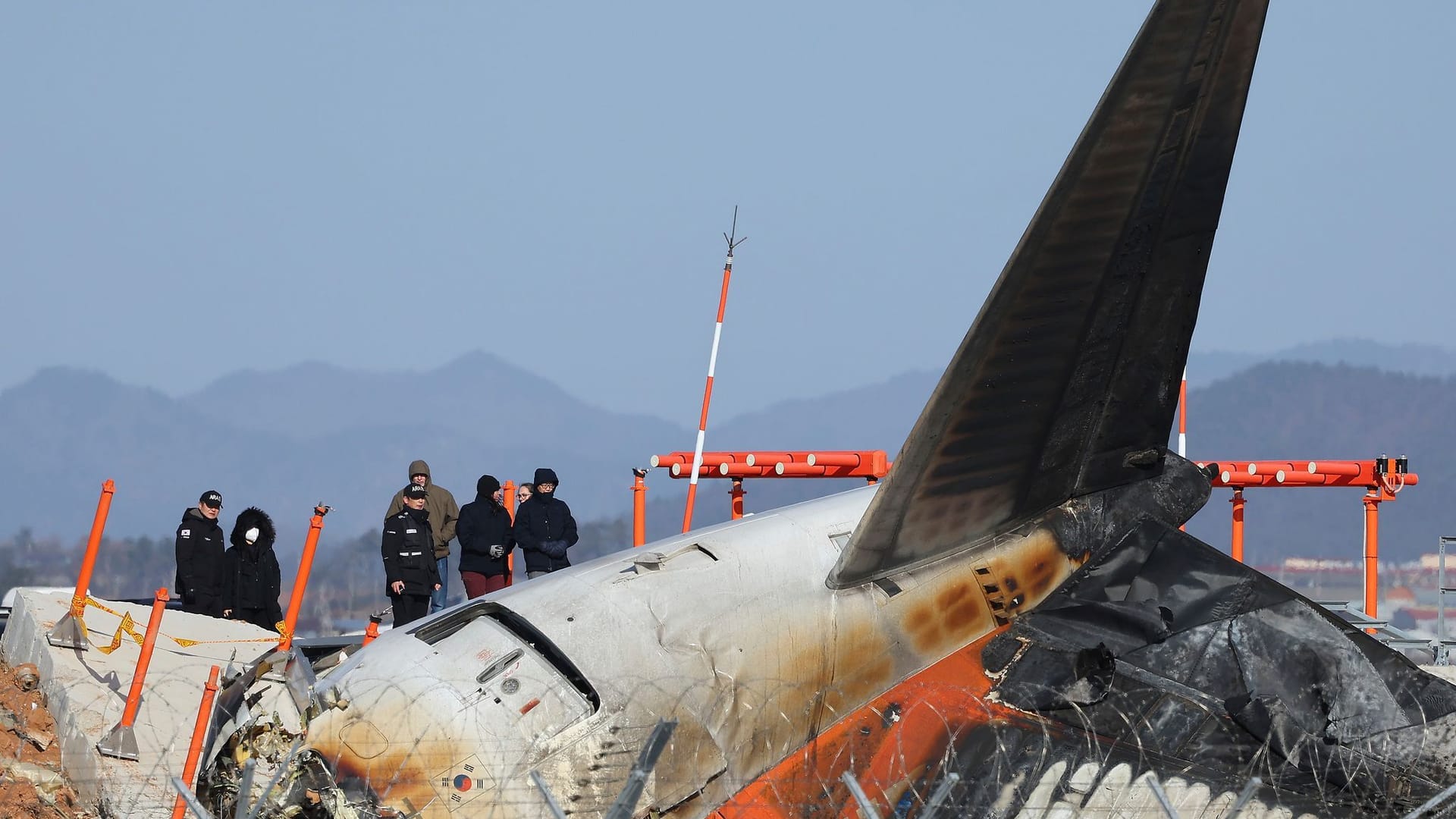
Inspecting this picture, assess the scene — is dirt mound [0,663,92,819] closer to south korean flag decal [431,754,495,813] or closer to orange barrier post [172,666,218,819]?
orange barrier post [172,666,218,819]

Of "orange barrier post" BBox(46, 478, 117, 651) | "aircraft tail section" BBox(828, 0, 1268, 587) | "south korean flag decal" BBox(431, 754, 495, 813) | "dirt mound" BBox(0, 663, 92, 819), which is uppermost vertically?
"aircraft tail section" BBox(828, 0, 1268, 587)

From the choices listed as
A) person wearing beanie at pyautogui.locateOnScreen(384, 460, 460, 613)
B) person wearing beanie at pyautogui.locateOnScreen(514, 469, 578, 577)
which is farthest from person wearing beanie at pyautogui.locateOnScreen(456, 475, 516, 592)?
person wearing beanie at pyautogui.locateOnScreen(384, 460, 460, 613)

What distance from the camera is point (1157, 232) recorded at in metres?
8.85

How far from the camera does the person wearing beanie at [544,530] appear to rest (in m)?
13.9

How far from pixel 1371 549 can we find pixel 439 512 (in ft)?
29.1

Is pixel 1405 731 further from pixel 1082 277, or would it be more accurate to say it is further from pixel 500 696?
pixel 500 696

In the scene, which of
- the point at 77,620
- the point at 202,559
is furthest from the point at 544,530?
the point at 77,620

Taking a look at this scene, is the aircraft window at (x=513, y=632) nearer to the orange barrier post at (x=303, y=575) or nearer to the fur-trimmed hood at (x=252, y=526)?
the orange barrier post at (x=303, y=575)

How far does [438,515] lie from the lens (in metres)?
15.2

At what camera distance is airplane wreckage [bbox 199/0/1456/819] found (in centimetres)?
802

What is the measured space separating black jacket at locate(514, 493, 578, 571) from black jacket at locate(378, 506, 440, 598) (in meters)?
0.82

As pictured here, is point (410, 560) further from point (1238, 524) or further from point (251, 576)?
point (1238, 524)

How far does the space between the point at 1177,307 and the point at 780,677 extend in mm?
3217

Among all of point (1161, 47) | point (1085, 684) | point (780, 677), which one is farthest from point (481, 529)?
point (1161, 47)
